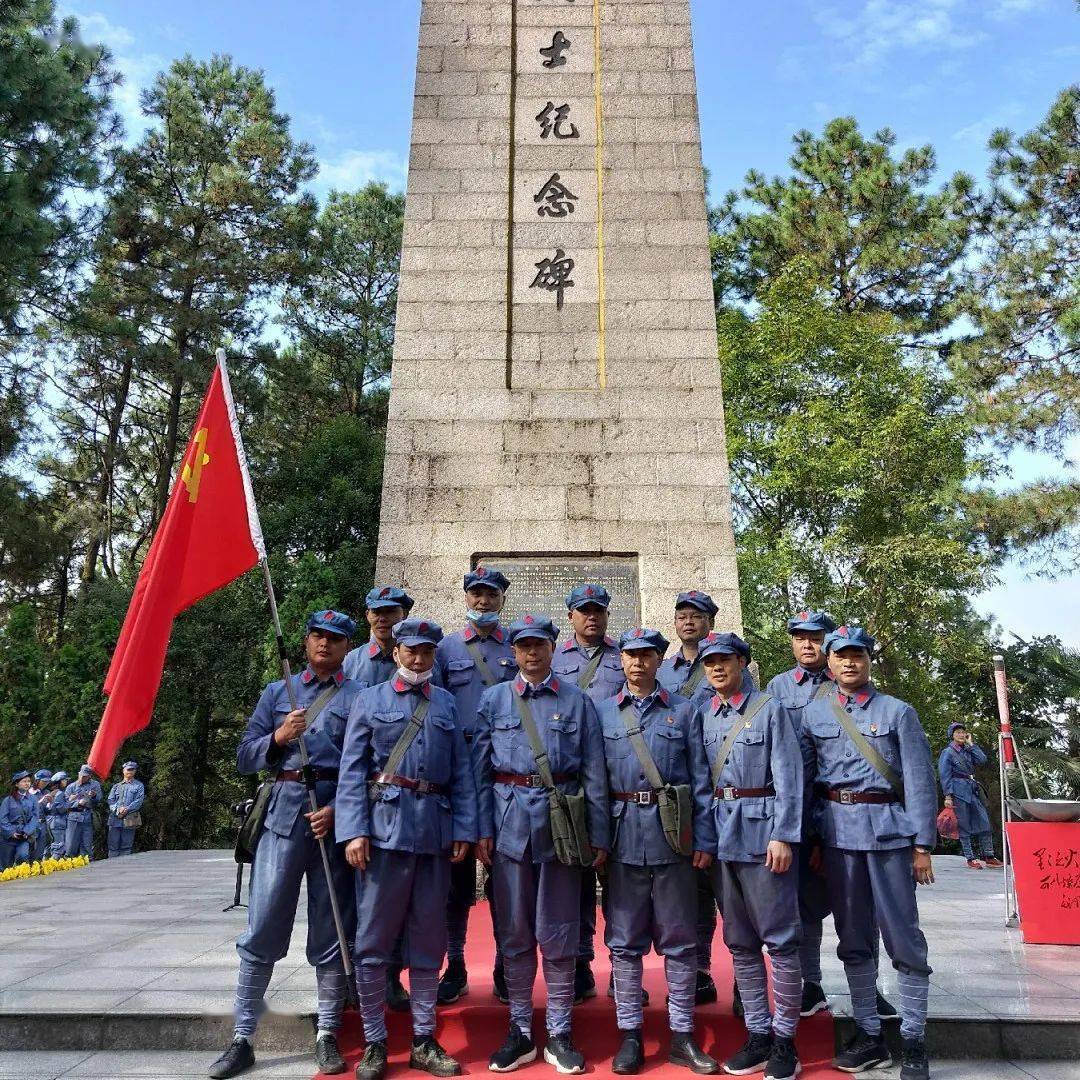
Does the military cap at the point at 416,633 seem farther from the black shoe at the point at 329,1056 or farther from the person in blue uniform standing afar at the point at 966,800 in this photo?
the person in blue uniform standing afar at the point at 966,800

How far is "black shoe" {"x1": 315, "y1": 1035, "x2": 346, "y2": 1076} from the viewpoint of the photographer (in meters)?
3.57

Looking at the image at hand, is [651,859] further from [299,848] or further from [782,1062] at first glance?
[299,848]

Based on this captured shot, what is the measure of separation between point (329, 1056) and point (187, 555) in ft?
6.49

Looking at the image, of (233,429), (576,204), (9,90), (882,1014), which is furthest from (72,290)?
(882,1014)

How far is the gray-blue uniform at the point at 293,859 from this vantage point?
12.2 feet

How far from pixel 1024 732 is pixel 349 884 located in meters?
14.7

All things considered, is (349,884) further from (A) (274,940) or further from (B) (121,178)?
(B) (121,178)

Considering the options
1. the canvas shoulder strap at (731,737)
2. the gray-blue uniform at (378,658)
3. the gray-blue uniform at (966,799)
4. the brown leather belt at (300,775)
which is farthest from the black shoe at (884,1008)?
the gray-blue uniform at (966,799)

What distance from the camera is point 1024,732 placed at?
51.6 ft

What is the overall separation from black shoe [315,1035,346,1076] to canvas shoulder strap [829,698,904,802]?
228cm

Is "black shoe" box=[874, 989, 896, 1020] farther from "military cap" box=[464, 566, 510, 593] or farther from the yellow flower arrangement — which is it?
the yellow flower arrangement

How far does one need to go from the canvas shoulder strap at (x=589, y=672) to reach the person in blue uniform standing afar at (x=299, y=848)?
3.62 feet

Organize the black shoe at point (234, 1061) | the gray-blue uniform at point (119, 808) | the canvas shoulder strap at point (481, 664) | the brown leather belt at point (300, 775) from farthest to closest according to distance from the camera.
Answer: the gray-blue uniform at point (119, 808), the canvas shoulder strap at point (481, 664), the brown leather belt at point (300, 775), the black shoe at point (234, 1061)

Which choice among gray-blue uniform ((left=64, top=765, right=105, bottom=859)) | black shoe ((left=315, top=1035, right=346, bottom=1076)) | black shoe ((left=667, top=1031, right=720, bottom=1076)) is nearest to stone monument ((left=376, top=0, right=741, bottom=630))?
black shoe ((left=667, top=1031, right=720, bottom=1076))
